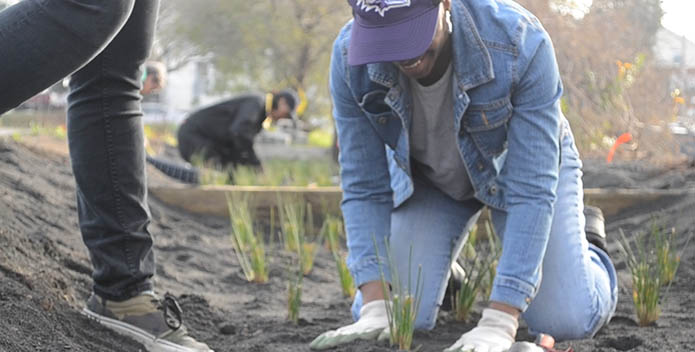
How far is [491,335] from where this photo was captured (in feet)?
7.47

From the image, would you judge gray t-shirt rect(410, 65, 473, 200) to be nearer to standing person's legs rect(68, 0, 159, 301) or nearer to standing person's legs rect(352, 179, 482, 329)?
standing person's legs rect(352, 179, 482, 329)

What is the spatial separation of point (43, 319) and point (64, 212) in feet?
6.93

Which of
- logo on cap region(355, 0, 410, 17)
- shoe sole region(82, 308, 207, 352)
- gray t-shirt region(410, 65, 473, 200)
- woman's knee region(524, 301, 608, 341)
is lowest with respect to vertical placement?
woman's knee region(524, 301, 608, 341)

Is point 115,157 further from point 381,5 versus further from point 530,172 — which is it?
point 530,172

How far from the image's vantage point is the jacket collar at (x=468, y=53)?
93.2 inches

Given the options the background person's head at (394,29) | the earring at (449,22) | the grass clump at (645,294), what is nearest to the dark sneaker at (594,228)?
the grass clump at (645,294)

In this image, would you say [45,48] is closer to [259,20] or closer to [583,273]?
[583,273]

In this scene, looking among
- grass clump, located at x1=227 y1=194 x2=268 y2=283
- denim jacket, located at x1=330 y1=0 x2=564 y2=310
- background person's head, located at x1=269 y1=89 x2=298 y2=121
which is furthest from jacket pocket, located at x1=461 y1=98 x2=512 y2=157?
background person's head, located at x1=269 y1=89 x2=298 y2=121

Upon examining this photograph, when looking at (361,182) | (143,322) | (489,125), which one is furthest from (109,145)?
(489,125)

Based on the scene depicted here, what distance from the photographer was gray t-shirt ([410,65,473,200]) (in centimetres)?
253

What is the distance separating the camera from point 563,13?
8.09 m

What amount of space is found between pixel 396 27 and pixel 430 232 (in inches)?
39.0

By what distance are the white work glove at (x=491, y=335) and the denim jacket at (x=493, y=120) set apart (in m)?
0.05

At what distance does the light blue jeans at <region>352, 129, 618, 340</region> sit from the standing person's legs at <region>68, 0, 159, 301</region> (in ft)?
2.73
